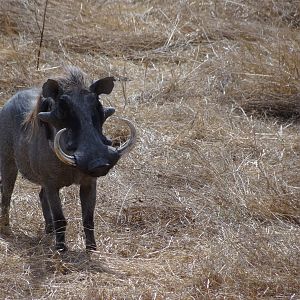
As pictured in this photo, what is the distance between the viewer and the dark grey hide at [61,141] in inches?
194

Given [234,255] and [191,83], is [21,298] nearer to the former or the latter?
[234,255]

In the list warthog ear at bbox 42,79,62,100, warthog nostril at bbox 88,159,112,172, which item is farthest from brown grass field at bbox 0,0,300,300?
warthog ear at bbox 42,79,62,100

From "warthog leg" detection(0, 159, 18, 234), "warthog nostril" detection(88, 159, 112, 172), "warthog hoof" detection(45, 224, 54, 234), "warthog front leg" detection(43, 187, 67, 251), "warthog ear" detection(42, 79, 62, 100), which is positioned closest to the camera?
"warthog nostril" detection(88, 159, 112, 172)

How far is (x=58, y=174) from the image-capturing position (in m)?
5.29

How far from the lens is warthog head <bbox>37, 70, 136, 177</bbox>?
16.0 ft

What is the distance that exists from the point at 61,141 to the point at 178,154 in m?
2.11

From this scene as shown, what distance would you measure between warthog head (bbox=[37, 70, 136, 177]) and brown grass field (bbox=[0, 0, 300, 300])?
56cm

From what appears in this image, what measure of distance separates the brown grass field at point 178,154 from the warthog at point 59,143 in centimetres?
21

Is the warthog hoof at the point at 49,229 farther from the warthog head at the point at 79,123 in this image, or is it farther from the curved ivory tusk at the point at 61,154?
the curved ivory tusk at the point at 61,154

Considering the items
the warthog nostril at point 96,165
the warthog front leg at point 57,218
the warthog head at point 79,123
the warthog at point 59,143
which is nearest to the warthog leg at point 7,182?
the warthog at point 59,143

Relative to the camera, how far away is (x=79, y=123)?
4.98 metres

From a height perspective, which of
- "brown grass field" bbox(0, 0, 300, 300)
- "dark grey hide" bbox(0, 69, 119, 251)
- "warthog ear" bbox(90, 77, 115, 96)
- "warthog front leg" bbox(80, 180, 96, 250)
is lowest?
"brown grass field" bbox(0, 0, 300, 300)

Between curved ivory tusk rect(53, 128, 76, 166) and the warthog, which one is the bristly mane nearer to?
the warthog

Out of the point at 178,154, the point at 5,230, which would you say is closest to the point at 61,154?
the point at 5,230
